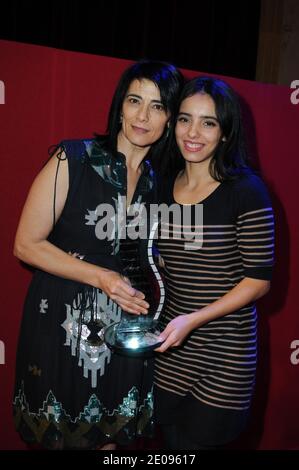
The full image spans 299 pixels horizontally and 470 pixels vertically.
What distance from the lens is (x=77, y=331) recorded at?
51.5 inches

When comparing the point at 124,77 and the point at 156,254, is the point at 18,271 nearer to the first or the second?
the point at 156,254

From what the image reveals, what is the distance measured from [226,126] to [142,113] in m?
0.24

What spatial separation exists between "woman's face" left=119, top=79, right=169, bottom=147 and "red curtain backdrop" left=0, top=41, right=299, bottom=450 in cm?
36

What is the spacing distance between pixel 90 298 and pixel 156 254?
0.24 m

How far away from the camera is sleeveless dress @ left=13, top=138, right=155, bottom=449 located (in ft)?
4.26

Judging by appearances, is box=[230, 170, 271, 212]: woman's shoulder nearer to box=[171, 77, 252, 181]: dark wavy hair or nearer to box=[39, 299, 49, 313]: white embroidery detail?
box=[171, 77, 252, 181]: dark wavy hair

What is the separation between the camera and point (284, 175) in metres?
2.07

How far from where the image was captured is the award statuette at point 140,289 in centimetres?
127

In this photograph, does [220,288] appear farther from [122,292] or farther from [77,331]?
[77,331]

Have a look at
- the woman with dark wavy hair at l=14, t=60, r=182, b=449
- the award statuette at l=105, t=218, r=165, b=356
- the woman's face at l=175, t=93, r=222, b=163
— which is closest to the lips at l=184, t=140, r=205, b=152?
the woman's face at l=175, t=93, r=222, b=163
